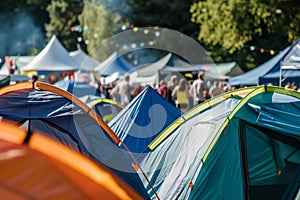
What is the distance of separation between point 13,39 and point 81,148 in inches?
1704

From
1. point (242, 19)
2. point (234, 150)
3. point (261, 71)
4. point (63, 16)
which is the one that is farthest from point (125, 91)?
point (63, 16)

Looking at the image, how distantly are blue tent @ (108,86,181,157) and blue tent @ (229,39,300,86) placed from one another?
3804mm

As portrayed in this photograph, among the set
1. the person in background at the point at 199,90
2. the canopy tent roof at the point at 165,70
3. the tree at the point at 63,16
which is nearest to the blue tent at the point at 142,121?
the canopy tent roof at the point at 165,70

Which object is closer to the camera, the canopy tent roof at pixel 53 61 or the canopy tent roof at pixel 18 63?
the canopy tent roof at pixel 53 61

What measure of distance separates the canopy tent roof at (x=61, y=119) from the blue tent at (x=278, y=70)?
5.87 meters

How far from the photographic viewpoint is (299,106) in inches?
205

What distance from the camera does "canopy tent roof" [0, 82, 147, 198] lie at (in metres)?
5.01

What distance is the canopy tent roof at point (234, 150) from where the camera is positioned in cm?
504

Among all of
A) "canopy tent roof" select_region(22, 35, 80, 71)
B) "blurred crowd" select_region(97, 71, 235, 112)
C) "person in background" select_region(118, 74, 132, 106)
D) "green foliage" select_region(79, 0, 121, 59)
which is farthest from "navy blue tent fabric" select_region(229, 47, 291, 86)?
"green foliage" select_region(79, 0, 121, 59)

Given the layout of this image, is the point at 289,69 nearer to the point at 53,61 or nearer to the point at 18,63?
the point at 53,61

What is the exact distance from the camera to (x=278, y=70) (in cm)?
1393

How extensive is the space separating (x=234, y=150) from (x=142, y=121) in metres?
2.11

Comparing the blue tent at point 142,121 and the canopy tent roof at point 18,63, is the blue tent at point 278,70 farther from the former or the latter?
the canopy tent roof at point 18,63

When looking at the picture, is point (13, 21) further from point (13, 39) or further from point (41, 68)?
point (41, 68)
